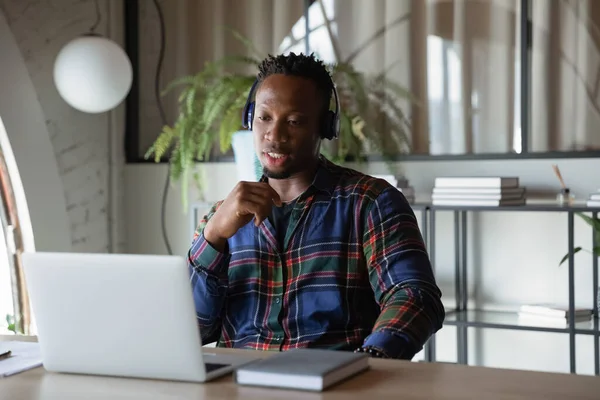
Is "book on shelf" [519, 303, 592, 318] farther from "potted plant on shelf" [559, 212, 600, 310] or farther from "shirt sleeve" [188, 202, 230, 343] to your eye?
"shirt sleeve" [188, 202, 230, 343]

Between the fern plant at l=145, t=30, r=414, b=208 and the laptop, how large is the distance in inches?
91.9

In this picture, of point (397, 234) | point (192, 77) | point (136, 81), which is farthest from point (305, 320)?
point (136, 81)

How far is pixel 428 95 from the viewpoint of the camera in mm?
3832

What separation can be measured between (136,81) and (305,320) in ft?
8.94

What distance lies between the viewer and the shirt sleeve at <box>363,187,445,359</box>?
5.78 feet

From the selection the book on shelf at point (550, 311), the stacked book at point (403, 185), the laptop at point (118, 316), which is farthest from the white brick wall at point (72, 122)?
the laptop at point (118, 316)

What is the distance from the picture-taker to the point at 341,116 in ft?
12.3

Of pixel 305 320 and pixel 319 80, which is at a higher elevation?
pixel 319 80

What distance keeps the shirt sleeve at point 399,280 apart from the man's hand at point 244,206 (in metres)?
0.23

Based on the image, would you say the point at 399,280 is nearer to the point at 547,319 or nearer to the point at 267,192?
the point at 267,192

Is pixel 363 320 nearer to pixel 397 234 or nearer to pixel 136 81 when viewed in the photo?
pixel 397 234

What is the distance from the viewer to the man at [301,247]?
1922 mm

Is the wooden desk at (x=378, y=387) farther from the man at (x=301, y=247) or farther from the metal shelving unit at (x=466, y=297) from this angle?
the metal shelving unit at (x=466, y=297)

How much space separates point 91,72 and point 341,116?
1014 mm
